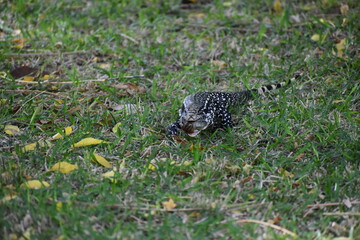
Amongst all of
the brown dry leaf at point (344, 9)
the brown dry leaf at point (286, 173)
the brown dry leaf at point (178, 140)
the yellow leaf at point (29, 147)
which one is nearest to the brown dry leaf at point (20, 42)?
the yellow leaf at point (29, 147)

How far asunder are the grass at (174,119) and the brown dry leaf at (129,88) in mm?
21

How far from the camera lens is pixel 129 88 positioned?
6.19m

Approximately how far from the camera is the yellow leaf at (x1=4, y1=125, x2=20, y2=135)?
5070 millimetres

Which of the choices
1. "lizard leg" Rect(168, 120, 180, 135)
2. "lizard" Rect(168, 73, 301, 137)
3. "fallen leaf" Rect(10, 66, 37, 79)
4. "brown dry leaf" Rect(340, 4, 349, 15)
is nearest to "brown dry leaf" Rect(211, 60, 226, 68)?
"lizard" Rect(168, 73, 301, 137)

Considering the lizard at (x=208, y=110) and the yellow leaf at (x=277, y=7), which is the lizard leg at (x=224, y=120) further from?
the yellow leaf at (x=277, y=7)

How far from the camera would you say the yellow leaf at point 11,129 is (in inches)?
200

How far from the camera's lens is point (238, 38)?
7.41 metres

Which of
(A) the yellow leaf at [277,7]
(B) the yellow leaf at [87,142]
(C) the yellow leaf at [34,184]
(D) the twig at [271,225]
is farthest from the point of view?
(A) the yellow leaf at [277,7]

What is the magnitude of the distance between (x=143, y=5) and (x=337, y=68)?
373cm

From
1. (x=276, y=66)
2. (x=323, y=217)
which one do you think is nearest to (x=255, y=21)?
(x=276, y=66)

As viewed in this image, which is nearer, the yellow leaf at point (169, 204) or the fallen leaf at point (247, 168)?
the yellow leaf at point (169, 204)

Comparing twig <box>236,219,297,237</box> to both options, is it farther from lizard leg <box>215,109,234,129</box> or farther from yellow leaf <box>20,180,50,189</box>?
lizard leg <box>215,109,234,129</box>

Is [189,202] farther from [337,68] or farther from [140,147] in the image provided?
[337,68]

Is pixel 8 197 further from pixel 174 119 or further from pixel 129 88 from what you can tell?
pixel 129 88
